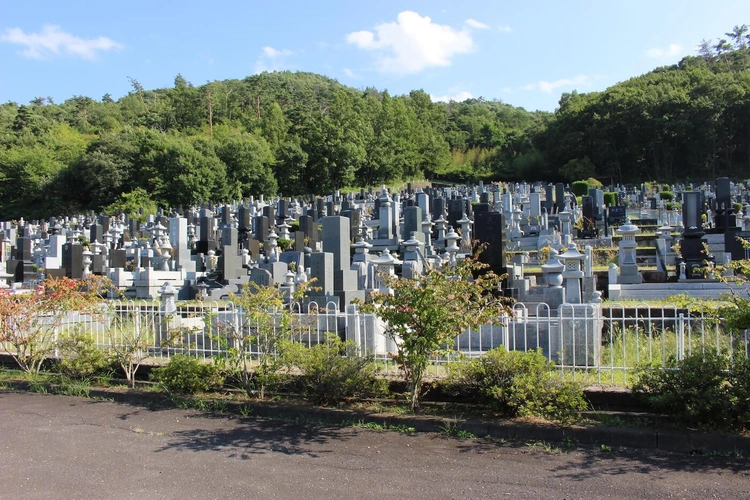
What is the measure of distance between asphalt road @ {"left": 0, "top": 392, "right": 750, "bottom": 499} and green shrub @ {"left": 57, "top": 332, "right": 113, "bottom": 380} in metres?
2.05

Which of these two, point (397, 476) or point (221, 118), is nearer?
point (397, 476)

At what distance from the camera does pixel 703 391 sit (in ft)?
18.0

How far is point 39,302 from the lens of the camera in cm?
895

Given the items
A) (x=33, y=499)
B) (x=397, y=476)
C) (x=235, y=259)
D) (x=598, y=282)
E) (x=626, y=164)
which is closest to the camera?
(x=33, y=499)

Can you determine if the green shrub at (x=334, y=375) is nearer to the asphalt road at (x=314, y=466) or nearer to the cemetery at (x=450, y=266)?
the cemetery at (x=450, y=266)

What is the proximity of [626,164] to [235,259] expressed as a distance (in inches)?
2293

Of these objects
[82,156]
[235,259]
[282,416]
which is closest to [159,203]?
[82,156]

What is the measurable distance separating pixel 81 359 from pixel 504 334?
21.1 feet

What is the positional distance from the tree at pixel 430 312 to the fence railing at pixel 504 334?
43cm

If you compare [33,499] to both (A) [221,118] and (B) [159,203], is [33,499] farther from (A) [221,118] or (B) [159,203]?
(A) [221,118]

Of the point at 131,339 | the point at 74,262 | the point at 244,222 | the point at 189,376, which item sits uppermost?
the point at 244,222

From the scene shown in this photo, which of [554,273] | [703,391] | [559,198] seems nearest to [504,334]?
[554,273]

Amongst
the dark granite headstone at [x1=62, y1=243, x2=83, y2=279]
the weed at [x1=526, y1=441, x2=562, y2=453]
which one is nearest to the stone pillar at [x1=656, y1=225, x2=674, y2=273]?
the weed at [x1=526, y1=441, x2=562, y2=453]

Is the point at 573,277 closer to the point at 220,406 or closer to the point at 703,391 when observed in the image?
the point at 703,391
